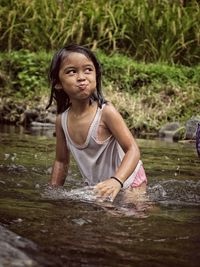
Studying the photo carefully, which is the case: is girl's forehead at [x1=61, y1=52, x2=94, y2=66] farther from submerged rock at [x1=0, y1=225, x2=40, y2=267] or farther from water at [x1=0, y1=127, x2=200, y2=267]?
submerged rock at [x1=0, y1=225, x2=40, y2=267]

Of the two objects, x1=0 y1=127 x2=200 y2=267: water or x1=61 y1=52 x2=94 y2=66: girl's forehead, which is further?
x1=61 y1=52 x2=94 y2=66: girl's forehead

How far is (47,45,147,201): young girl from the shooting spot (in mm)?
3354

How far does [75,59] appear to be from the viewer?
11.0ft

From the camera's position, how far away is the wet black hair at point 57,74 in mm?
3387

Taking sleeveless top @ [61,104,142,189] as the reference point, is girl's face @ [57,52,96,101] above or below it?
above

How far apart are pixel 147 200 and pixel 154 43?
8371mm

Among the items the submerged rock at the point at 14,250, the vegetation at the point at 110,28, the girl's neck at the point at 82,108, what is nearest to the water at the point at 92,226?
the submerged rock at the point at 14,250

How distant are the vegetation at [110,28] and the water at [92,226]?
738 cm

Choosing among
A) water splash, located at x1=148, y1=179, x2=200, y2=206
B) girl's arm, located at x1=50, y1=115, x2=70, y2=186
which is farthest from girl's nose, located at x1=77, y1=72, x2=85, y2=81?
water splash, located at x1=148, y1=179, x2=200, y2=206

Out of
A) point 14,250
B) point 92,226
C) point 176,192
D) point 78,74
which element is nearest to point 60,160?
point 78,74

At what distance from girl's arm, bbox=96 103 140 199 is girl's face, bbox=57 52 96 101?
0.20m

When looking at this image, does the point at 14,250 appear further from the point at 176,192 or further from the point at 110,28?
the point at 110,28

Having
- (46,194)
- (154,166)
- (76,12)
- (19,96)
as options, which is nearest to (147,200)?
(46,194)

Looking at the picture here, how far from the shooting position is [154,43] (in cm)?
1107
